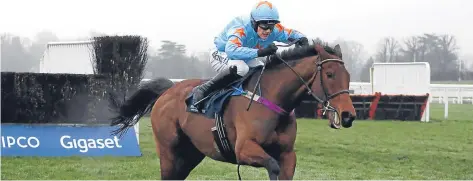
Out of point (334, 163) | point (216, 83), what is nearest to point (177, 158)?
point (216, 83)

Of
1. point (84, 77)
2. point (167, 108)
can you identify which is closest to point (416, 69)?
point (84, 77)

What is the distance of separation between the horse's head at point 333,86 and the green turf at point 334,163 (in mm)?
4187

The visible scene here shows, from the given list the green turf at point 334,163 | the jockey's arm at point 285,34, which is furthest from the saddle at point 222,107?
the green turf at point 334,163

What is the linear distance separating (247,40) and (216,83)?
438mm

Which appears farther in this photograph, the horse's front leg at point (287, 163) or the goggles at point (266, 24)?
the goggles at point (266, 24)

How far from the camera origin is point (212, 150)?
18.7 feet

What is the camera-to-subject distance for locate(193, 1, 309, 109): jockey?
5270 mm

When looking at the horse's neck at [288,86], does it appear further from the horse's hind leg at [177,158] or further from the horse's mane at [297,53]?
the horse's hind leg at [177,158]

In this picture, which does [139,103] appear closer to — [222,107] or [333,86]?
[222,107]

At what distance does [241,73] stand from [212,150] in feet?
2.23

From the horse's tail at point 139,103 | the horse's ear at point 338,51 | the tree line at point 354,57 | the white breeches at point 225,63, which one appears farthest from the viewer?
the tree line at point 354,57

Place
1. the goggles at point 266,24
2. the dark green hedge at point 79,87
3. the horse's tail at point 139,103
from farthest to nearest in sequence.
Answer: the dark green hedge at point 79,87 < the horse's tail at point 139,103 < the goggles at point 266,24

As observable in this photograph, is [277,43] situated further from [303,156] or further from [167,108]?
[303,156]

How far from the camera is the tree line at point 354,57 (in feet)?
85.0
